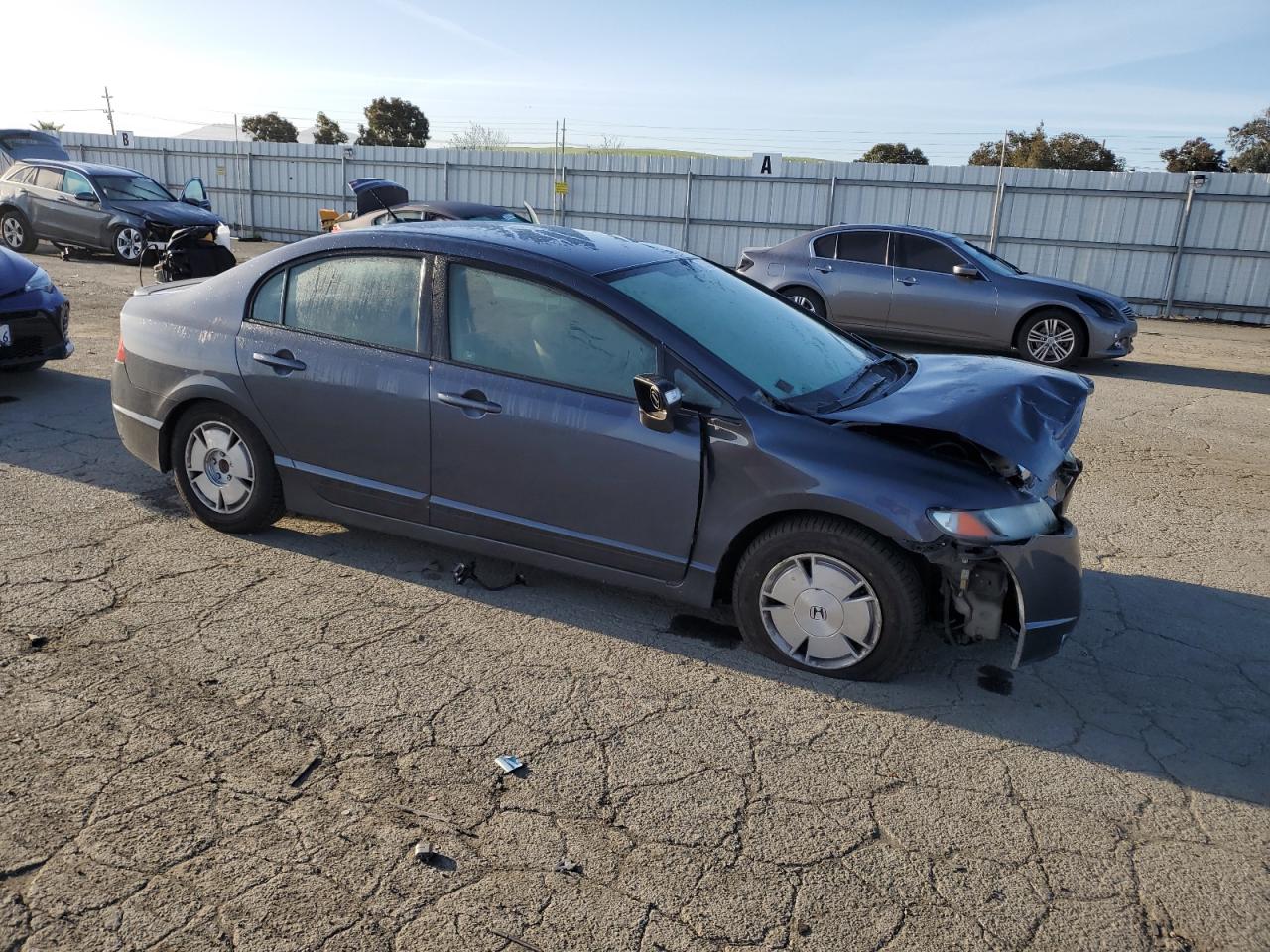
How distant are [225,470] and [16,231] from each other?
16091 millimetres

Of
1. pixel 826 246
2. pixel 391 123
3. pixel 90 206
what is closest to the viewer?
pixel 826 246

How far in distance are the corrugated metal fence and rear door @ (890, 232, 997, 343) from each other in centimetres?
749

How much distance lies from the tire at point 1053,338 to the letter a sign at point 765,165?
962cm

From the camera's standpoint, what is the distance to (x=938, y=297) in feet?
37.9

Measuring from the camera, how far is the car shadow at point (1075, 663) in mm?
3514

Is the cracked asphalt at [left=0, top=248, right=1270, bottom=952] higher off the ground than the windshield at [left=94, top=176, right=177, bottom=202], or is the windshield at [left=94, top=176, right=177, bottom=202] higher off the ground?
the windshield at [left=94, top=176, right=177, bottom=202]

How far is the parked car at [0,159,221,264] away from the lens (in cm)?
1656

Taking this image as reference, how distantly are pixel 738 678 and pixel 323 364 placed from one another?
91.5 inches

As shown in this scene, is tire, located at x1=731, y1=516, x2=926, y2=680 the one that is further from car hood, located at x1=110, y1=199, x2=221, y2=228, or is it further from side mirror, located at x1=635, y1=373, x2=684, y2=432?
car hood, located at x1=110, y1=199, x2=221, y2=228

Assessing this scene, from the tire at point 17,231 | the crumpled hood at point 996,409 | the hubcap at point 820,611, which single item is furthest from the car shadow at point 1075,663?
the tire at point 17,231

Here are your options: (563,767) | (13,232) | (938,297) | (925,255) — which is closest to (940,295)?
(938,297)

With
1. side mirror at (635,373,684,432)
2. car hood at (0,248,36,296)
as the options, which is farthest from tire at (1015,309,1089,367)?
car hood at (0,248,36,296)

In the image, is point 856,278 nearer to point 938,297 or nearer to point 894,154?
point 938,297

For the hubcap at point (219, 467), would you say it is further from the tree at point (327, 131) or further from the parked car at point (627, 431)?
the tree at point (327, 131)
